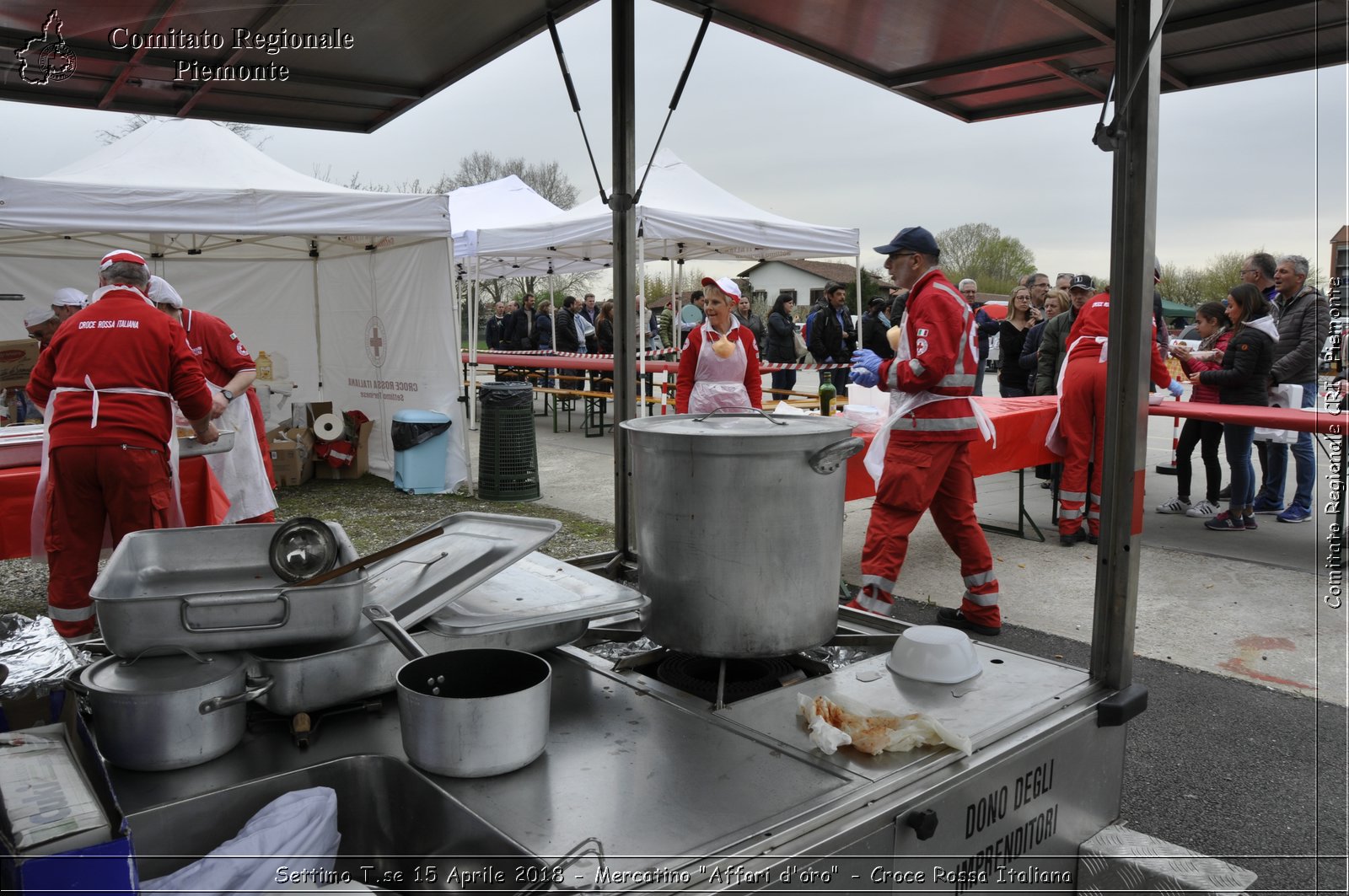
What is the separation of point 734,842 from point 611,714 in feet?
2.00

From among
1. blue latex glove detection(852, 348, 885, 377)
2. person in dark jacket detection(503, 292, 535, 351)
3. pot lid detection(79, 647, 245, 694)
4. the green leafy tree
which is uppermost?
the green leafy tree

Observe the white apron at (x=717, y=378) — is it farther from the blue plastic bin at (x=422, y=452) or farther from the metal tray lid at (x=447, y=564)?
the metal tray lid at (x=447, y=564)

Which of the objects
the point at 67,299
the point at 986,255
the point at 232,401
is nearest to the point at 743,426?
the point at 232,401

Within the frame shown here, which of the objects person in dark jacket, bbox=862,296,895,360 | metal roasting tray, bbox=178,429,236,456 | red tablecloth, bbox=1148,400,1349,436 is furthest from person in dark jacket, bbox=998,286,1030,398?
metal roasting tray, bbox=178,429,236,456

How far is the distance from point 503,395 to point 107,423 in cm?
465

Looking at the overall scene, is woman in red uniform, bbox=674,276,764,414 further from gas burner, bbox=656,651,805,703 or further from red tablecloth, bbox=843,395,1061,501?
gas burner, bbox=656,651,805,703

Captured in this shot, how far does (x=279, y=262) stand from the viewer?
1027cm

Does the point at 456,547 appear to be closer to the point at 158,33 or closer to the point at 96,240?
the point at 158,33

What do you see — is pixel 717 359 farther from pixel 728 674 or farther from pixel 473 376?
pixel 473 376

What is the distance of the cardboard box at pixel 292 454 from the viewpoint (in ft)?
29.6

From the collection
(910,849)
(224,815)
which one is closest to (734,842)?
(910,849)

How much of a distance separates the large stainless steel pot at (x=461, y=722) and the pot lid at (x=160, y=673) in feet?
1.02

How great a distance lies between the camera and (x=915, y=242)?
4430mm

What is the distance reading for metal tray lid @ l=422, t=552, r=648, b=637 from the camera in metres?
2.11
